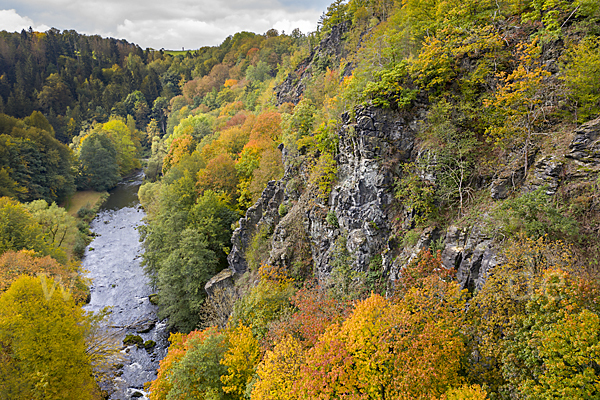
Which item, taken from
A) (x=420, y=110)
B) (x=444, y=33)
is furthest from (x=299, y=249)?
(x=444, y=33)

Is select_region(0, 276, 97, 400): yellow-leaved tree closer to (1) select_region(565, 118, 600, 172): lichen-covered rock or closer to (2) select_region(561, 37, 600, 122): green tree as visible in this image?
(1) select_region(565, 118, 600, 172): lichen-covered rock

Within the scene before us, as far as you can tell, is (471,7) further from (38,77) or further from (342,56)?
(38,77)

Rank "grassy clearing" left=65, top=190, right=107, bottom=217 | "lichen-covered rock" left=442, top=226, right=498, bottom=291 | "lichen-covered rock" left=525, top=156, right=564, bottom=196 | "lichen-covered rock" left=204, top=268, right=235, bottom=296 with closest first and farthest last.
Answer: "lichen-covered rock" left=525, top=156, right=564, bottom=196 < "lichen-covered rock" left=442, top=226, right=498, bottom=291 < "lichen-covered rock" left=204, top=268, right=235, bottom=296 < "grassy clearing" left=65, top=190, right=107, bottom=217

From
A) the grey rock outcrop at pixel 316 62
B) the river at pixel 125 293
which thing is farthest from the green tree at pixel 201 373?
the grey rock outcrop at pixel 316 62

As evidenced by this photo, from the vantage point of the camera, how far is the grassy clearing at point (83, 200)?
5670 centimetres

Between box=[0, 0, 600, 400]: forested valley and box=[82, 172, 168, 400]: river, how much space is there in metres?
1.90

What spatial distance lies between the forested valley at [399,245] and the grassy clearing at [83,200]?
23203 millimetres

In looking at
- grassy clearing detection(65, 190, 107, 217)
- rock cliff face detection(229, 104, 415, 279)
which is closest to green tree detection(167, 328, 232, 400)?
rock cliff face detection(229, 104, 415, 279)

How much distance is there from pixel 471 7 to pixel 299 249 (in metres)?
21.4

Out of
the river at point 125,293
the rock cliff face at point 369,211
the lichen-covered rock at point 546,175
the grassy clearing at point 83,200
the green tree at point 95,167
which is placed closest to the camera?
the lichen-covered rock at point 546,175

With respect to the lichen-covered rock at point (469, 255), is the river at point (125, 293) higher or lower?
lower

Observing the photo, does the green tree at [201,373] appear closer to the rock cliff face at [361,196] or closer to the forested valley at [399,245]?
the forested valley at [399,245]

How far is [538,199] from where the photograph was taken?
461 inches

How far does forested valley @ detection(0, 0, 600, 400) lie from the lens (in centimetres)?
1032
